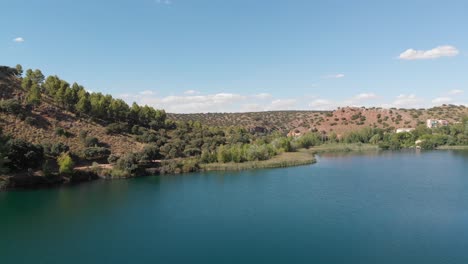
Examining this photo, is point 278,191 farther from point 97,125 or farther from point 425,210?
point 97,125

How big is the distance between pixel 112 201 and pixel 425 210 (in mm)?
33941

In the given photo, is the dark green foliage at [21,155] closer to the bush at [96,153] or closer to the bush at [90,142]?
the bush at [96,153]

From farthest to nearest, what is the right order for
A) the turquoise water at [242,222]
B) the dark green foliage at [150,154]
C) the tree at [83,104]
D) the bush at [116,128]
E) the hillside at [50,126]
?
the tree at [83,104], the bush at [116,128], the dark green foliage at [150,154], the hillside at [50,126], the turquoise water at [242,222]

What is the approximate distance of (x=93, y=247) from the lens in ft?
80.9

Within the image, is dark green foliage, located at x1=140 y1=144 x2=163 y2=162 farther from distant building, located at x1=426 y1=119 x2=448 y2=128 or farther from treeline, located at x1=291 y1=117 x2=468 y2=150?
distant building, located at x1=426 y1=119 x2=448 y2=128

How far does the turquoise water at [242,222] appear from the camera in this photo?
23.1 meters

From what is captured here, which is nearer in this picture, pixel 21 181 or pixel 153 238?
pixel 153 238

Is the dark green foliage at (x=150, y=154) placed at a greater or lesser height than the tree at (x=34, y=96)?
lesser

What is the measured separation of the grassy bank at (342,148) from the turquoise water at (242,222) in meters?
52.7

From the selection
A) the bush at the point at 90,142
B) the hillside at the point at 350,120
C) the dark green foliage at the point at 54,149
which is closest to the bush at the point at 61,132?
the bush at the point at 90,142

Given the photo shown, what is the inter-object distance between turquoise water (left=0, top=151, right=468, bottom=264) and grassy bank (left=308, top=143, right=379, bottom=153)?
5270cm

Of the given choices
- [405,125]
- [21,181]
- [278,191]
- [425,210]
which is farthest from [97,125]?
[405,125]

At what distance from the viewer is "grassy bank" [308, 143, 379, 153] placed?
102m

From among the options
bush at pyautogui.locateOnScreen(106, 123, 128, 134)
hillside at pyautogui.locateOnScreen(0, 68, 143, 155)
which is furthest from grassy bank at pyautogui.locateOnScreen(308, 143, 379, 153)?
hillside at pyautogui.locateOnScreen(0, 68, 143, 155)
